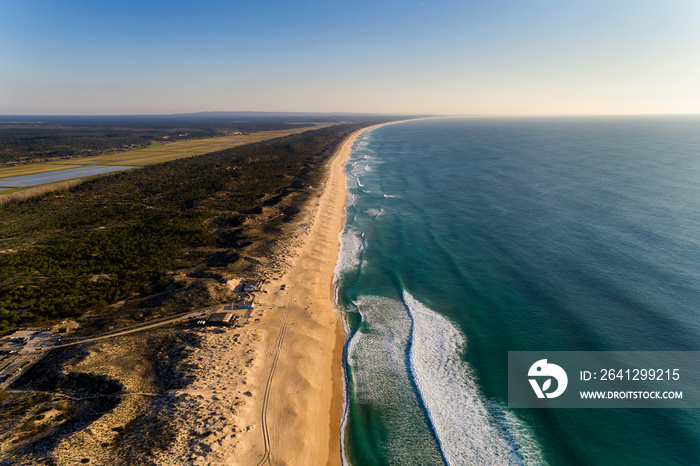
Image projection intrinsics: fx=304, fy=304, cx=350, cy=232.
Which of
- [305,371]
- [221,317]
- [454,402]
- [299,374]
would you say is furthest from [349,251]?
[454,402]

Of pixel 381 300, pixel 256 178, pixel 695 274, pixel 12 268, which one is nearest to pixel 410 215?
pixel 381 300

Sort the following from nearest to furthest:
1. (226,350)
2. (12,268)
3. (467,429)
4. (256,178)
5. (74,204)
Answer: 1. (467,429)
2. (226,350)
3. (12,268)
4. (74,204)
5. (256,178)

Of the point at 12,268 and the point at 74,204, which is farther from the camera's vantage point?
the point at 74,204

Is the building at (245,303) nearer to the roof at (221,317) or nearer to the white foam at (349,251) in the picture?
the roof at (221,317)

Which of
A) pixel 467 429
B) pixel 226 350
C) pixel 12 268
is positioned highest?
pixel 12 268

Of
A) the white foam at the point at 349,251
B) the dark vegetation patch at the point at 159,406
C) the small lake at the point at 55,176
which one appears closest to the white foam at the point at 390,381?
the white foam at the point at 349,251

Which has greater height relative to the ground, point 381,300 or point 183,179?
point 183,179

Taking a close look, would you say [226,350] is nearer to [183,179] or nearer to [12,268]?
[12,268]
